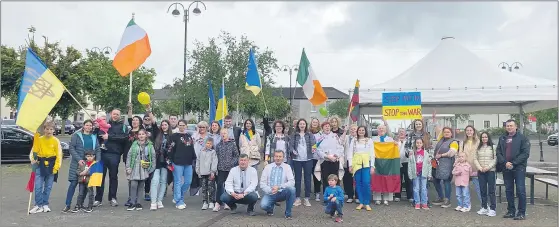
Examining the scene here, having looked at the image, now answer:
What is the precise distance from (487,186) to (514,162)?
0.82 metres

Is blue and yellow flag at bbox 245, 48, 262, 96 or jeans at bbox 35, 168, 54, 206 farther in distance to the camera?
blue and yellow flag at bbox 245, 48, 262, 96

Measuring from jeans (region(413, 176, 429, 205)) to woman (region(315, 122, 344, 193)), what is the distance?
4.77 ft

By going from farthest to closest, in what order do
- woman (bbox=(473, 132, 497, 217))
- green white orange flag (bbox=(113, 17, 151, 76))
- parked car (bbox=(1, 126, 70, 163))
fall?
parked car (bbox=(1, 126, 70, 163)) < green white orange flag (bbox=(113, 17, 151, 76)) < woman (bbox=(473, 132, 497, 217))

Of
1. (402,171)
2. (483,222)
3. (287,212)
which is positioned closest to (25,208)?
(287,212)

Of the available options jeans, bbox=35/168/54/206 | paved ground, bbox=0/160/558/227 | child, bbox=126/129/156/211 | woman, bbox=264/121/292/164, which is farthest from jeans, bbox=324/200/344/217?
jeans, bbox=35/168/54/206

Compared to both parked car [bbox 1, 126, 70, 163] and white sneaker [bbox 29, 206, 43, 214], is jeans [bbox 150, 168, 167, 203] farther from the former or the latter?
parked car [bbox 1, 126, 70, 163]

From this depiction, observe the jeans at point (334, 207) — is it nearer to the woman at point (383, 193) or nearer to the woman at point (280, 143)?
the woman at point (280, 143)

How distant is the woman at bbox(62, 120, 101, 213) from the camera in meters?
7.92

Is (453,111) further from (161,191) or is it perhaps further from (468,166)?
(161,191)

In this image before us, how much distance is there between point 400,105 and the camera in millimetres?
10359

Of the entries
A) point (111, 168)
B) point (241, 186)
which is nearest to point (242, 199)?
point (241, 186)

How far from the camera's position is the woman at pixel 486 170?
805 centimetres

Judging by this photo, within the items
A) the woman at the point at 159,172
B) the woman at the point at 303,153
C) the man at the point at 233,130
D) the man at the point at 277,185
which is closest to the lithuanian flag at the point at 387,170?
the woman at the point at 303,153

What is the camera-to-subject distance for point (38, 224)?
690cm
